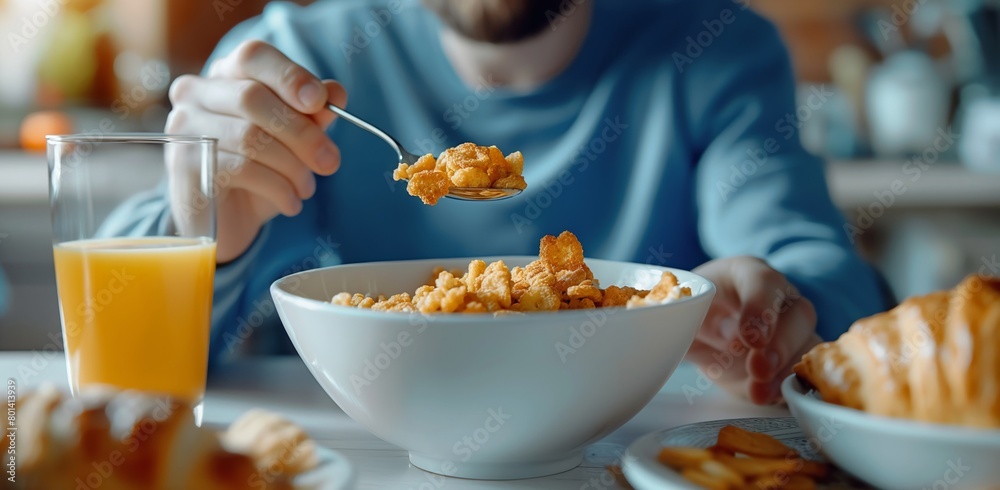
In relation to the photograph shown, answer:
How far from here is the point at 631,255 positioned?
54.3 inches

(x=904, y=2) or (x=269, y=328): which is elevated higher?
(x=904, y=2)

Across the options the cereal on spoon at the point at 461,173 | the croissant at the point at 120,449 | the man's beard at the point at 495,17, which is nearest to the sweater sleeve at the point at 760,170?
the man's beard at the point at 495,17

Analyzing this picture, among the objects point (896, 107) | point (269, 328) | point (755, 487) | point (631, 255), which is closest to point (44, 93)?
point (269, 328)

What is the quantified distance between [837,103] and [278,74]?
204 centimetres

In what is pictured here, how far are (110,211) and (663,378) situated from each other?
44cm

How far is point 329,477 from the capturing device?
16.5 inches

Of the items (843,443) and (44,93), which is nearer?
(843,443)

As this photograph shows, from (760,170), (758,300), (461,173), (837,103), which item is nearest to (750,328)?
(758,300)

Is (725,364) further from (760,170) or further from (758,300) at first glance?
(760,170)

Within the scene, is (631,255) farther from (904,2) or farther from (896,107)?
(904,2)

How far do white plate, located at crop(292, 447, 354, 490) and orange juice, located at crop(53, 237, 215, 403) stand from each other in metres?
0.29

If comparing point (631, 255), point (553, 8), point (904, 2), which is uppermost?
point (904, 2)

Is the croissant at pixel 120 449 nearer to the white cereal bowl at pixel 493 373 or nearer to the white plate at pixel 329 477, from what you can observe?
the white plate at pixel 329 477

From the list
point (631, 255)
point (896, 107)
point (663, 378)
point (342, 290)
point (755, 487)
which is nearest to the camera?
point (755, 487)
